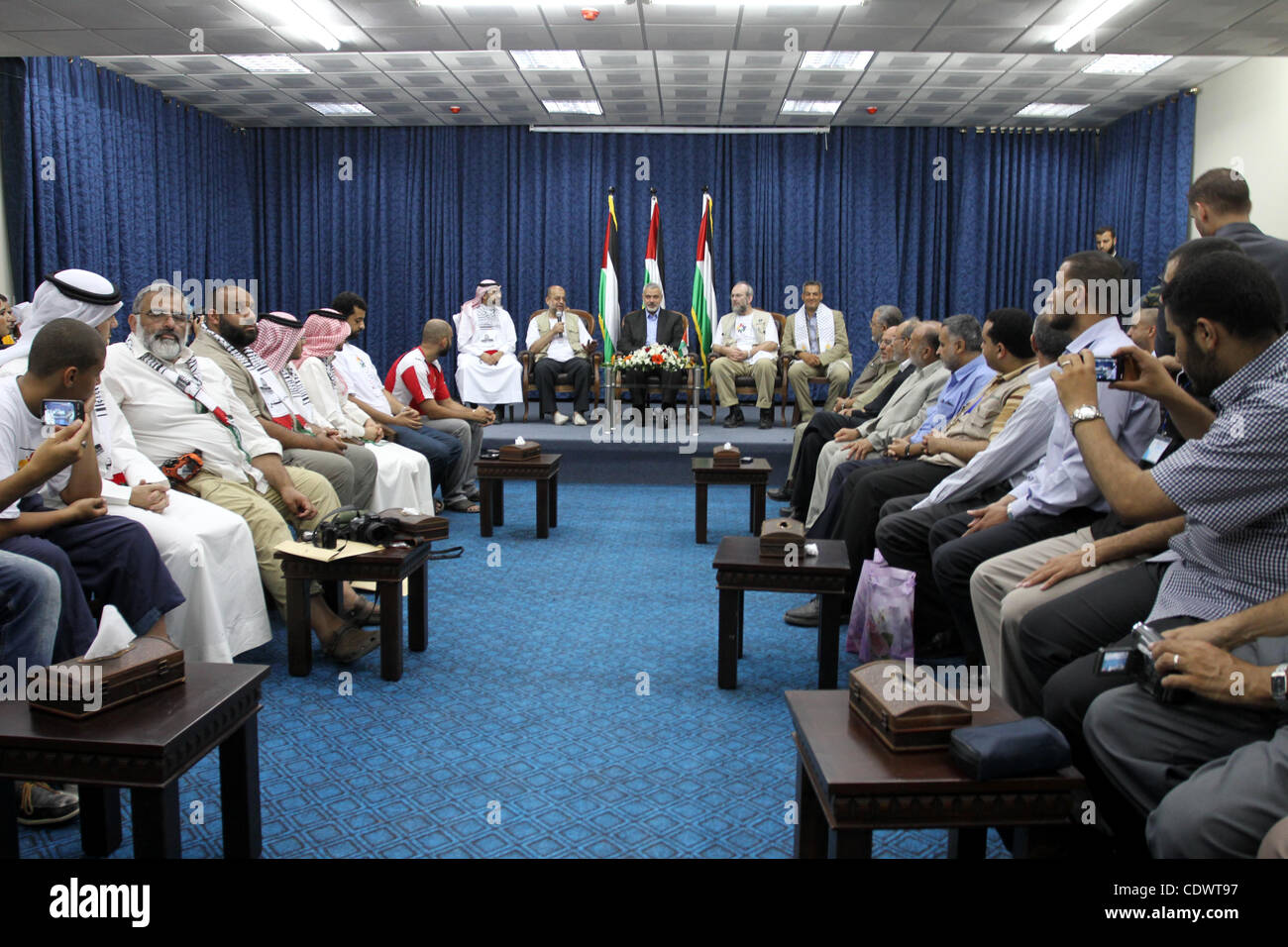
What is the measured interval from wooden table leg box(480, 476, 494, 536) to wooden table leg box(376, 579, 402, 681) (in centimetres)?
214

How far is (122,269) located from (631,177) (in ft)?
17.2

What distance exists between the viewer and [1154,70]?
7695 mm

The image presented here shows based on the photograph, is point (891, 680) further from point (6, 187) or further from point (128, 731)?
point (6, 187)

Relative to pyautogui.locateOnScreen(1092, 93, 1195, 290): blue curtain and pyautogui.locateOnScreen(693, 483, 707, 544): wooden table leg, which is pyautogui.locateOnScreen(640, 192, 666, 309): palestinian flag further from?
pyautogui.locateOnScreen(693, 483, 707, 544): wooden table leg

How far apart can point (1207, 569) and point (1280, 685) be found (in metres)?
0.36

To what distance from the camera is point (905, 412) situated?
4562 millimetres

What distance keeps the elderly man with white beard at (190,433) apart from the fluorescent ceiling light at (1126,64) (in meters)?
7.32

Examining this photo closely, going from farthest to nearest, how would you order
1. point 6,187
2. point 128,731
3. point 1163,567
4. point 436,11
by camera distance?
point 6,187, point 436,11, point 1163,567, point 128,731

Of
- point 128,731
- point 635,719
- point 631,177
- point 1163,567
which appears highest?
point 631,177

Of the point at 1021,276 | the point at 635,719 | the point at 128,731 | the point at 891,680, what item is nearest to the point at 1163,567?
the point at 891,680

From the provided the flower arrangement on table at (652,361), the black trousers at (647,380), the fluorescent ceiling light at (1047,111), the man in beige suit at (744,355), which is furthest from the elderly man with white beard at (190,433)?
the fluorescent ceiling light at (1047,111)

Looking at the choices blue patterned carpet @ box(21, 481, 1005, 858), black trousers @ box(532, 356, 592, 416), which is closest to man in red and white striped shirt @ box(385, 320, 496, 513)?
blue patterned carpet @ box(21, 481, 1005, 858)

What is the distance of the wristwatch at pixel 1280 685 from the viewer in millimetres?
1434

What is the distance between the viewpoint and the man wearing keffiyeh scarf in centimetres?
385
